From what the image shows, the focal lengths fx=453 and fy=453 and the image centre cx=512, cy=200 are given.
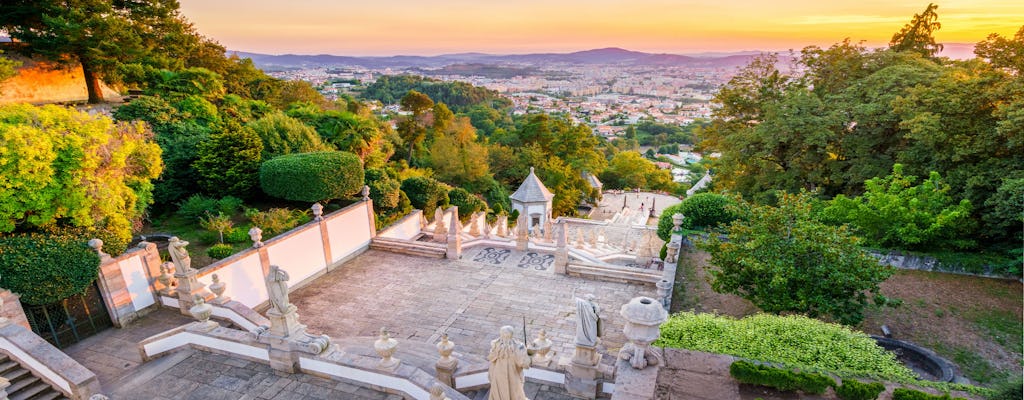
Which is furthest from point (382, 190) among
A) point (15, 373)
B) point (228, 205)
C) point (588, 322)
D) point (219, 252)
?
point (588, 322)

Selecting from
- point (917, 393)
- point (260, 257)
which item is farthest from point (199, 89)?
point (917, 393)

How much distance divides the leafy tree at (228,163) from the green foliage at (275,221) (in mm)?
1977

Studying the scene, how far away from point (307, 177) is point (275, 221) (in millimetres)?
2324

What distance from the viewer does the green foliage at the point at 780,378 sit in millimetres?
6336

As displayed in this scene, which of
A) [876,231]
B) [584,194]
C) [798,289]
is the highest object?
[798,289]

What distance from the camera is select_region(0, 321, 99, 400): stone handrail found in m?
7.37

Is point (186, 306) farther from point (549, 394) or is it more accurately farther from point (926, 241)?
point (926, 241)

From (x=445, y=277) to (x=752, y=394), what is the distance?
31.6 ft

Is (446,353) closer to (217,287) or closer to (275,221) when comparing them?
(217,287)

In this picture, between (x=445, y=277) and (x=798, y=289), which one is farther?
(x=445, y=277)

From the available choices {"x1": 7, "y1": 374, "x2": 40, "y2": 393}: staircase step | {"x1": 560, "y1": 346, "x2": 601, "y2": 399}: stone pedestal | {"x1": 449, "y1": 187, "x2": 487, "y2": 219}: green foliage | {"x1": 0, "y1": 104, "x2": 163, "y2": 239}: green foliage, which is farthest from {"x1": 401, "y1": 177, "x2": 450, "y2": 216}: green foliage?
{"x1": 560, "y1": 346, "x2": 601, "y2": 399}: stone pedestal

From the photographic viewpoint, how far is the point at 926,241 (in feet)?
44.9

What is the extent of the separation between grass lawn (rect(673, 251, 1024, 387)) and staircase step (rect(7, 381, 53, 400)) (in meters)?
12.7

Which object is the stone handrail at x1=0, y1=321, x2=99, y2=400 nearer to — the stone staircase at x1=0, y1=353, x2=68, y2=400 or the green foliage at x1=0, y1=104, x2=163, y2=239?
the stone staircase at x1=0, y1=353, x2=68, y2=400
